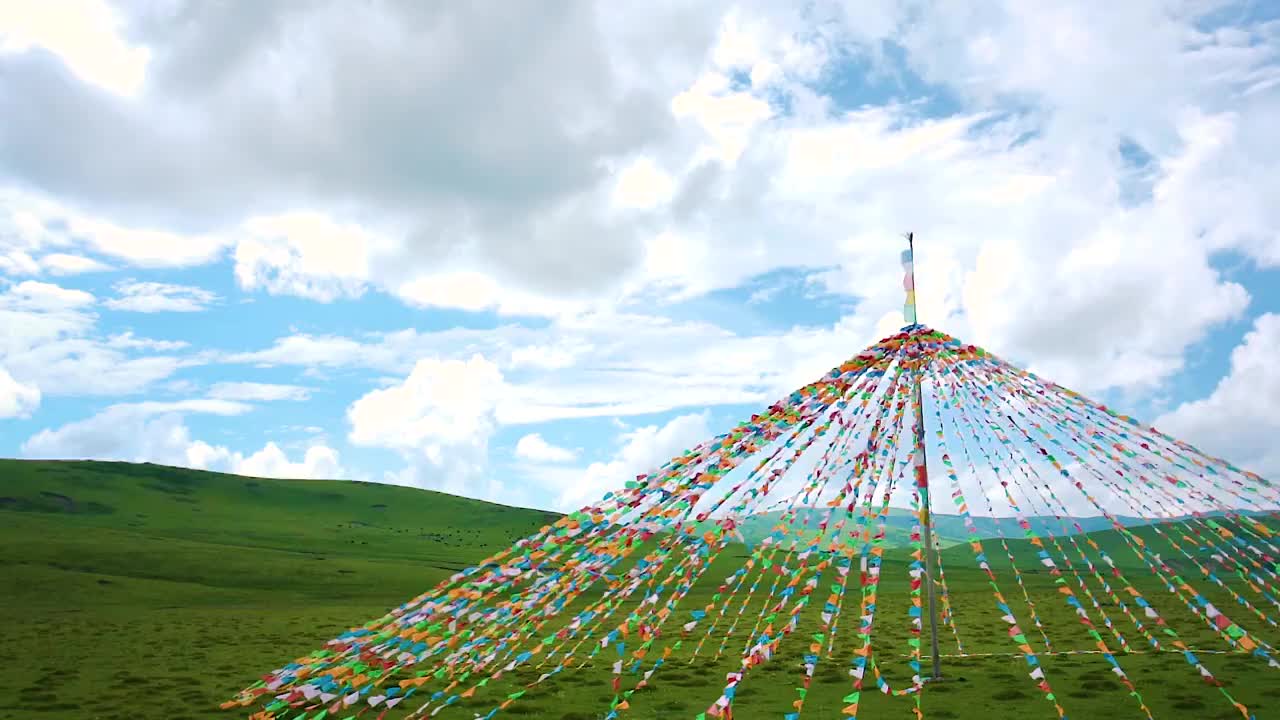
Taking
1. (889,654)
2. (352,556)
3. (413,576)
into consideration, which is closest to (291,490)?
(352,556)

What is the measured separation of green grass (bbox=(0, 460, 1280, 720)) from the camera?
1320 cm

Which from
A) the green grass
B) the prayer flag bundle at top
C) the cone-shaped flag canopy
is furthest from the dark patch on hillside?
the prayer flag bundle at top

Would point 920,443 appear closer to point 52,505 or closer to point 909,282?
point 909,282

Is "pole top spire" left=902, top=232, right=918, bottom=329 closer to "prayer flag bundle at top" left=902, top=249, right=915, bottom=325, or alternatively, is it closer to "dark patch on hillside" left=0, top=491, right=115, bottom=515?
"prayer flag bundle at top" left=902, top=249, right=915, bottom=325

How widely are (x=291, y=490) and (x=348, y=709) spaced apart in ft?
347

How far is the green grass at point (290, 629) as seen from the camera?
13.2 metres

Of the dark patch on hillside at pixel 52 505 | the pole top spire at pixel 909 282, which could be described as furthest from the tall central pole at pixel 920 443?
the dark patch on hillside at pixel 52 505

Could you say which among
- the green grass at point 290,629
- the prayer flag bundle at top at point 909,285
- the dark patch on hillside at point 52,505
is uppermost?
the prayer flag bundle at top at point 909,285

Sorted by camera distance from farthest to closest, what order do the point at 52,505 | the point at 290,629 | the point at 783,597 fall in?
the point at 52,505 → the point at 290,629 → the point at 783,597

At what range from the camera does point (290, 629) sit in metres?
28.8

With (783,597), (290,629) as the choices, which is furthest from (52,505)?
(783,597)

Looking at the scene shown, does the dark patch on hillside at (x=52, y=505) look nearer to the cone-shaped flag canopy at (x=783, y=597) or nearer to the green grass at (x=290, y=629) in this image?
the green grass at (x=290, y=629)

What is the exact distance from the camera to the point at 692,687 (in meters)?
14.4

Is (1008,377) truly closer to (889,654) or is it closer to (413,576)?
(889,654)
